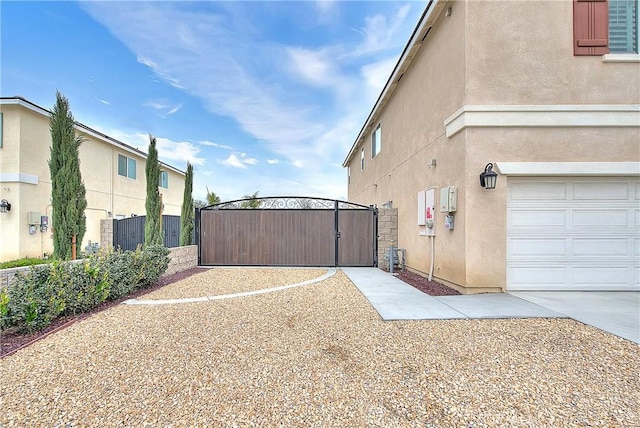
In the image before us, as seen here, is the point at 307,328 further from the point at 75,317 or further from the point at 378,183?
the point at 378,183

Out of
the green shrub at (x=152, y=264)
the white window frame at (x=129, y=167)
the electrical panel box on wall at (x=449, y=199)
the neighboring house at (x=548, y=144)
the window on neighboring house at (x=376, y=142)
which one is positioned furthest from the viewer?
the white window frame at (x=129, y=167)

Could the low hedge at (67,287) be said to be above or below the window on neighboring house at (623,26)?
below

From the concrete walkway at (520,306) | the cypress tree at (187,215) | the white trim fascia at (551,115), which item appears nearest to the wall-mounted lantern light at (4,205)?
the cypress tree at (187,215)

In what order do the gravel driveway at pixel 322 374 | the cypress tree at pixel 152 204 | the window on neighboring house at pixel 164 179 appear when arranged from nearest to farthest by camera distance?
the gravel driveway at pixel 322 374
the cypress tree at pixel 152 204
the window on neighboring house at pixel 164 179

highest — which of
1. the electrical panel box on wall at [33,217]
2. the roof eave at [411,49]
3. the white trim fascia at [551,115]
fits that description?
the roof eave at [411,49]

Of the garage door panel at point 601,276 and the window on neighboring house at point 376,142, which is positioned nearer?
the garage door panel at point 601,276

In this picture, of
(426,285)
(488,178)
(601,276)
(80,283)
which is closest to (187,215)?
(80,283)

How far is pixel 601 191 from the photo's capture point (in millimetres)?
5617

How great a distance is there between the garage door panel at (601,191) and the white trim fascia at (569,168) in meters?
0.24

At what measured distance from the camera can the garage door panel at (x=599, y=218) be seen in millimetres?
5605

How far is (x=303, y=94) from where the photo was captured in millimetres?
12867

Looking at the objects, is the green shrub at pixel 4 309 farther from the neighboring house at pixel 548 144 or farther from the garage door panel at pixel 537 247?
the garage door panel at pixel 537 247

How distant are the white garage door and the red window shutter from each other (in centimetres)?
254

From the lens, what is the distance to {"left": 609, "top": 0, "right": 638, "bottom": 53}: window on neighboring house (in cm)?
561
